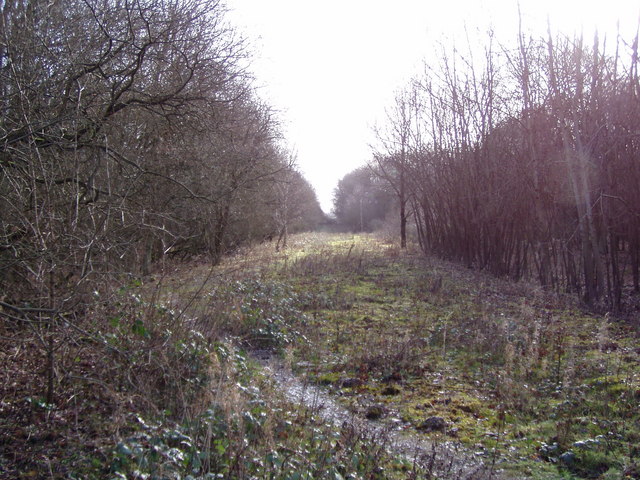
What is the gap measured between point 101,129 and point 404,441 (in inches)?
201

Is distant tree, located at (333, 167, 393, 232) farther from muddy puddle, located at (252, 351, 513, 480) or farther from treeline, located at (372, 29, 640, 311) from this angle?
muddy puddle, located at (252, 351, 513, 480)

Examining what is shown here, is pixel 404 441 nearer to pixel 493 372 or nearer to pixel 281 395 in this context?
pixel 281 395

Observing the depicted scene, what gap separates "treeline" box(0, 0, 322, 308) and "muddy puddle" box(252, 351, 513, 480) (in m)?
1.99

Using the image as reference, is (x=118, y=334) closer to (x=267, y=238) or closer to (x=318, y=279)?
(x=318, y=279)

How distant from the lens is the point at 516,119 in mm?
12391

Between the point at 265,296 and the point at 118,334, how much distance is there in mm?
4155

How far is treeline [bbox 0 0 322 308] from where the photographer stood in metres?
4.53

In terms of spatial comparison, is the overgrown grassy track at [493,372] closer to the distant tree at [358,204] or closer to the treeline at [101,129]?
the treeline at [101,129]

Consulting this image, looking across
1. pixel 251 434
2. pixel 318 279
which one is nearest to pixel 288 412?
pixel 251 434

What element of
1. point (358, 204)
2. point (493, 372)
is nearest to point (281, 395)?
point (493, 372)

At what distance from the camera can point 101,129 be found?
6.73 metres

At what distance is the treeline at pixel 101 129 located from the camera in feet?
14.9

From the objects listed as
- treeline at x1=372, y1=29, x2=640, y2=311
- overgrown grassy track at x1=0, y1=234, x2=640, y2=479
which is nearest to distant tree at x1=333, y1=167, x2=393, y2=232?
treeline at x1=372, y1=29, x2=640, y2=311

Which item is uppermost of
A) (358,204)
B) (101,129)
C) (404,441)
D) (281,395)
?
(358,204)
